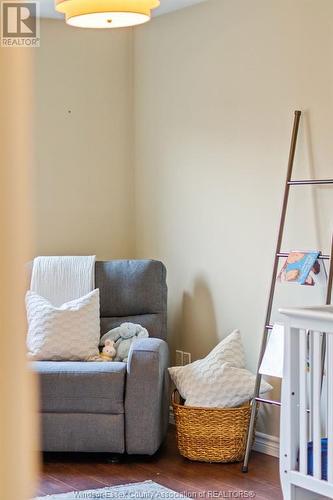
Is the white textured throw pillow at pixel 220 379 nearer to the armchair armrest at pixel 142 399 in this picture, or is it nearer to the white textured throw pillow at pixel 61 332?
the armchair armrest at pixel 142 399

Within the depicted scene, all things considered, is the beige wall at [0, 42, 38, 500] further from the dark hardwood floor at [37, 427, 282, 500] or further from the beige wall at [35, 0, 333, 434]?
the beige wall at [35, 0, 333, 434]

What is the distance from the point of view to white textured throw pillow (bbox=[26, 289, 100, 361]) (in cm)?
432

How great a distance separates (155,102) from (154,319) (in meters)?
1.42

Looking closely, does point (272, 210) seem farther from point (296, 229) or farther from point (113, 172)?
point (113, 172)

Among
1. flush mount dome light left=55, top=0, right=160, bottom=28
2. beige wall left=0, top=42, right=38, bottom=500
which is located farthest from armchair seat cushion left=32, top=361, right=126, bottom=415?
beige wall left=0, top=42, right=38, bottom=500

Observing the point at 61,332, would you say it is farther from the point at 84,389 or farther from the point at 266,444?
the point at 266,444

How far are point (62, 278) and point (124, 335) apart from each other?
1.64 feet

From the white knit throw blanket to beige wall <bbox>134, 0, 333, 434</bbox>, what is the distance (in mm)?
597

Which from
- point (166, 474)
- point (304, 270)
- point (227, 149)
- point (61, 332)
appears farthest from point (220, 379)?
point (227, 149)

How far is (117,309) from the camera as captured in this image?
4.70 meters

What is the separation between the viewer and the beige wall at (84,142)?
507 cm

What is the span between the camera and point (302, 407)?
10.00ft

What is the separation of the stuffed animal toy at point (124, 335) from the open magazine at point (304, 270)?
975mm

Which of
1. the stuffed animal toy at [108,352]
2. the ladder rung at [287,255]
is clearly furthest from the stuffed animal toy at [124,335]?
the ladder rung at [287,255]
